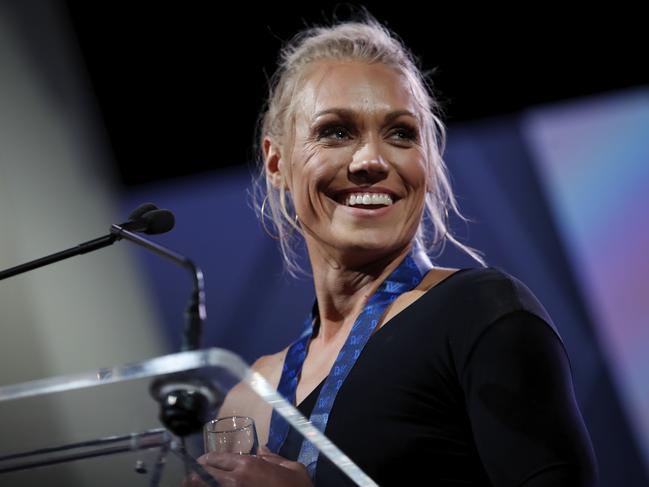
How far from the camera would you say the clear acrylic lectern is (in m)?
0.78

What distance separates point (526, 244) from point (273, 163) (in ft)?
4.07

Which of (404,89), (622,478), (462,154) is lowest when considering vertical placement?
(622,478)

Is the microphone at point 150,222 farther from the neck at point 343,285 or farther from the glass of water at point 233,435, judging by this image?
the neck at point 343,285

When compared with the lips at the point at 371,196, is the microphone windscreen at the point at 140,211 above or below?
above

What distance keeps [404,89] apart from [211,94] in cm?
140

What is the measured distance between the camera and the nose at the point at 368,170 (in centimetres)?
160

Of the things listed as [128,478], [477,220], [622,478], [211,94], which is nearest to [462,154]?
[477,220]

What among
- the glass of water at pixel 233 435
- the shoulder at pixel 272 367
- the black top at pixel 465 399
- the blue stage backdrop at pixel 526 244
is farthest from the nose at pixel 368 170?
the blue stage backdrop at pixel 526 244

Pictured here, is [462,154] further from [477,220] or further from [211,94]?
[211,94]

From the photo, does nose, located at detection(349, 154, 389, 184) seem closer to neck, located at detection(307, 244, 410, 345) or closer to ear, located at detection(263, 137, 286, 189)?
neck, located at detection(307, 244, 410, 345)

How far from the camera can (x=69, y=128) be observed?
3172 millimetres

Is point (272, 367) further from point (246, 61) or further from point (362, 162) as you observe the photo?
point (246, 61)

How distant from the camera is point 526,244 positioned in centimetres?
285

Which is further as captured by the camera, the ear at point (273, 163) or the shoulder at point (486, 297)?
the ear at point (273, 163)
